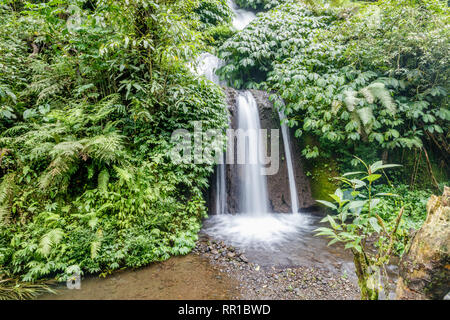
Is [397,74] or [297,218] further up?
[397,74]

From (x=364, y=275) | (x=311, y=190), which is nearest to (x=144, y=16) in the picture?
(x=364, y=275)

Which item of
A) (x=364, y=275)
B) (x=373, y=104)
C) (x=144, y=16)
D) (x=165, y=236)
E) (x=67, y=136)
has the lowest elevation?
(x=165, y=236)

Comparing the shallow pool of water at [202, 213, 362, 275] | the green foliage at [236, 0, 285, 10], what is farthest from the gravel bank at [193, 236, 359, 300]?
the green foliage at [236, 0, 285, 10]

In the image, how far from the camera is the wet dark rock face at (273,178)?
17.3ft

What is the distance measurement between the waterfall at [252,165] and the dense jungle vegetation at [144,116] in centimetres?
84

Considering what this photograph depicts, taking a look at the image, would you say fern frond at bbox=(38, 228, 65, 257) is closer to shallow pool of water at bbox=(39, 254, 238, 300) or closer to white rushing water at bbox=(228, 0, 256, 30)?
shallow pool of water at bbox=(39, 254, 238, 300)

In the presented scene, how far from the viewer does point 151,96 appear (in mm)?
4000

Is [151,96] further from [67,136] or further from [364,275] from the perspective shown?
[364,275]

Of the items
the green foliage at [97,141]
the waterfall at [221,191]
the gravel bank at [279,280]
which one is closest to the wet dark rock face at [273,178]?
the waterfall at [221,191]

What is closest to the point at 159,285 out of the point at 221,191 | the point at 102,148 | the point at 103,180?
the point at 103,180

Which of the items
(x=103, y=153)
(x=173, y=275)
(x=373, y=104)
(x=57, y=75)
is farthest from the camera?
(x=373, y=104)

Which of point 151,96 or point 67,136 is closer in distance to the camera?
point 67,136

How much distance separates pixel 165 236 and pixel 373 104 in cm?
521

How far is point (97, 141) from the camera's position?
310cm
